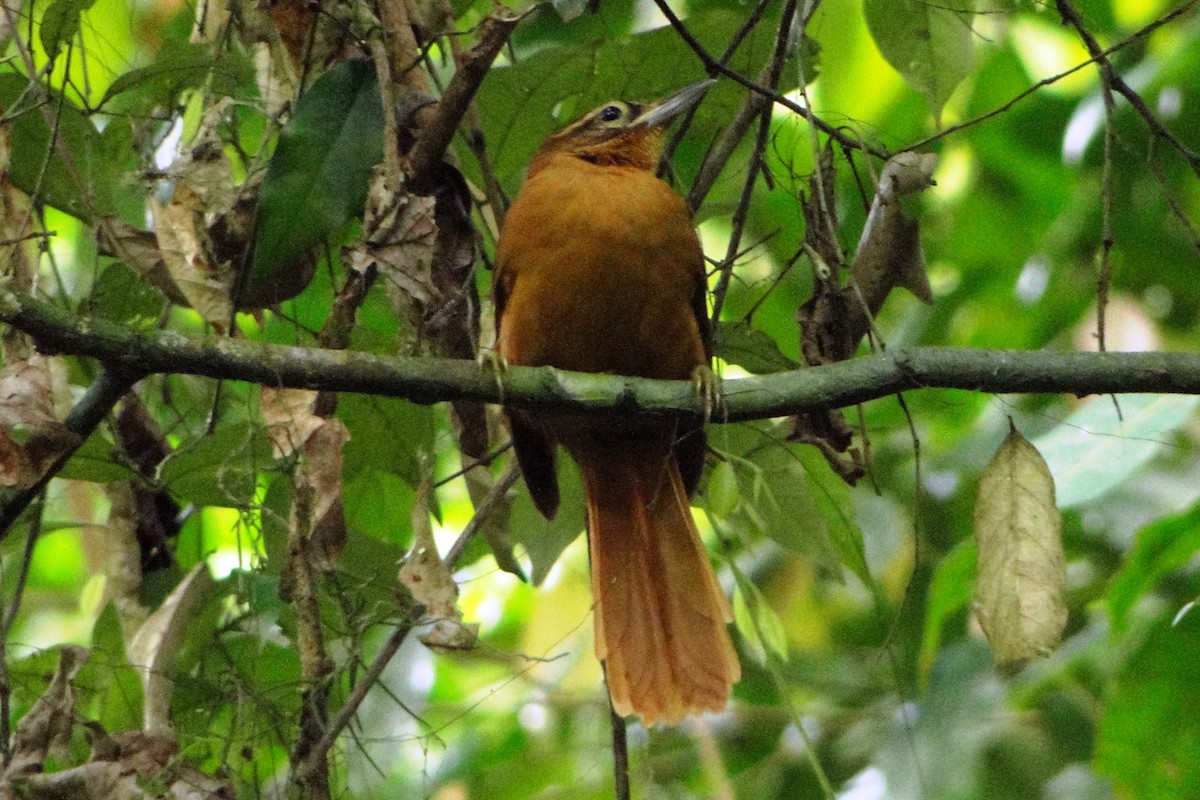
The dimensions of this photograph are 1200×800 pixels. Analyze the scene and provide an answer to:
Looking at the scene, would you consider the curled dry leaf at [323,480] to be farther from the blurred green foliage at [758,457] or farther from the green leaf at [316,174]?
the green leaf at [316,174]

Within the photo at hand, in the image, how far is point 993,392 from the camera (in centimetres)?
209

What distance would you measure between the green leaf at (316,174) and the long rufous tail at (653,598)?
0.72 meters

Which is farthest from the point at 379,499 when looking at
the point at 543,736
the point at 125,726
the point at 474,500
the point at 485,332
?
the point at 543,736

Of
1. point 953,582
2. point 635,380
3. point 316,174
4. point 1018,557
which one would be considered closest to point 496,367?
point 635,380

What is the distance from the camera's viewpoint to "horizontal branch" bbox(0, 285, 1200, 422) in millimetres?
1892

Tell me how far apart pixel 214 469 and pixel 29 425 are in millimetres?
636

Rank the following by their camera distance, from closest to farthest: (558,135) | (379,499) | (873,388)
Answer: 1. (873,388)
2. (379,499)
3. (558,135)

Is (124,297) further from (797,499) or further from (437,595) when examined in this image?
(797,499)

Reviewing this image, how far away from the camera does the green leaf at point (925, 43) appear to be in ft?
9.08

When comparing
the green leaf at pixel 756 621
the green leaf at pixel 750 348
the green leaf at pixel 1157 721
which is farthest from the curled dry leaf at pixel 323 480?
the green leaf at pixel 1157 721

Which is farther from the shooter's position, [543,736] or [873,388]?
[543,736]

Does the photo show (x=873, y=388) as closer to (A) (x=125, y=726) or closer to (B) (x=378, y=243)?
(B) (x=378, y=243)

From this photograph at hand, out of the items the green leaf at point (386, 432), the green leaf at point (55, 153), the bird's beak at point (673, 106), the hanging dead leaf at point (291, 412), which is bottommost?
the hanging dead leaf at point (291, 412)

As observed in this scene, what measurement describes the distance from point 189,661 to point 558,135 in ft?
4.52
